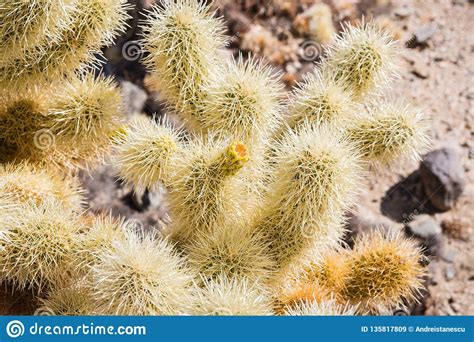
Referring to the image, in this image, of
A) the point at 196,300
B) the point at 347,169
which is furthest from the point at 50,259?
the point at 347,169

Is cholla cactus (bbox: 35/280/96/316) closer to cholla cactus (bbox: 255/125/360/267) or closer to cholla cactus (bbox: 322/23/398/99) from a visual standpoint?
cholla cactus (bbox: 255/125/360/267)

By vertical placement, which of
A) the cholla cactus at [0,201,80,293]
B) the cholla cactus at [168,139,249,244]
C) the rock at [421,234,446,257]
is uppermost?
the cholla cactus at [168,139,249,244]

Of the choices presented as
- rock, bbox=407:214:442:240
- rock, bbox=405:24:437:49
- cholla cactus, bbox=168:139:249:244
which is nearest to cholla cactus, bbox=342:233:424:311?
cholla cactus, bbox=168:139:249:244

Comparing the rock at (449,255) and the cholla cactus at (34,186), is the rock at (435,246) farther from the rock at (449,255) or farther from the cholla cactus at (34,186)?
the cholla cactus at (34,186)

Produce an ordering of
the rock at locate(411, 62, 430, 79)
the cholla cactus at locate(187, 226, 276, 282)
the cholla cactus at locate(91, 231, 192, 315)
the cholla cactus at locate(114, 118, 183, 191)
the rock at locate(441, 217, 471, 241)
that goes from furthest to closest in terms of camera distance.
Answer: the rock at locate(411, 62, 430, 79) < the rock at locate(441, 217, 471, 241) < the cholla cactus at locate(114, 118, 183, 191) < the cholla cactus at locate(187, 226, 276, 282) < the cholla cactus at locate(91, 231, 192, 315)

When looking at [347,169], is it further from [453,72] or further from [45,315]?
[453,72]

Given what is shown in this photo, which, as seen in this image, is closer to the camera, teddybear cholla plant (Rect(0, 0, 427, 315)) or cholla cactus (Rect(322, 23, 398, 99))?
teddybear cholla plant (Rect(0, 0, 427, 315))

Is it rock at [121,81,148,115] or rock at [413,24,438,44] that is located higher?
rock at [413,24,438,44]
